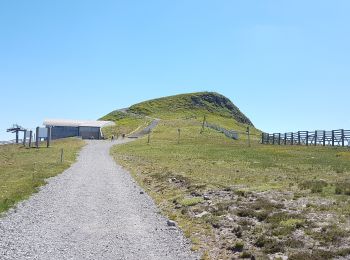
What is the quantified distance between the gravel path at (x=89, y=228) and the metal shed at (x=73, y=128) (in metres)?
100

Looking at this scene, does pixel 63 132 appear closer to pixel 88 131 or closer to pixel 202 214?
pixel 88 131

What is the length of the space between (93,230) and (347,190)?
40.8ft

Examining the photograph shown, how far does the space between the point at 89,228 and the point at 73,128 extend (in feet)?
386

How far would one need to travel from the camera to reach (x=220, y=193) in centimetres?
2433

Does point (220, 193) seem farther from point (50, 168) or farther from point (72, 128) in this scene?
point (72, 128)

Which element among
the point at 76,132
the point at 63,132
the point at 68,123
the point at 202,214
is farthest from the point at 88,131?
the point at 202,214

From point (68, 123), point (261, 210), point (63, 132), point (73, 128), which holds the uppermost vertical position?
point (68, 123)

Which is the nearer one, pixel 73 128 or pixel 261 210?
pixel 261 210

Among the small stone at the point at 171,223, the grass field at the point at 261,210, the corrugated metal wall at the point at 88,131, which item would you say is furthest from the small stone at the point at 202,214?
the corrugated metal wall at the point at 88,131

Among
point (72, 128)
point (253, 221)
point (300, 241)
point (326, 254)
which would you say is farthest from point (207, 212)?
point (72, 128)

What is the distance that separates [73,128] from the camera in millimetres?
132625

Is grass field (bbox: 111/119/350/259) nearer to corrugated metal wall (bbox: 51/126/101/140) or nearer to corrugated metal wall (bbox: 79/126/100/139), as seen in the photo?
corrugated metal wall (bbox: 51/126/101/140)

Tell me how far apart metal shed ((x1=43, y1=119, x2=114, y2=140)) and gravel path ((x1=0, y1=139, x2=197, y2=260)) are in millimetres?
100444

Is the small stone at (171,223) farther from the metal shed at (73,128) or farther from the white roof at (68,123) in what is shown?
the white roof at (68,123)
